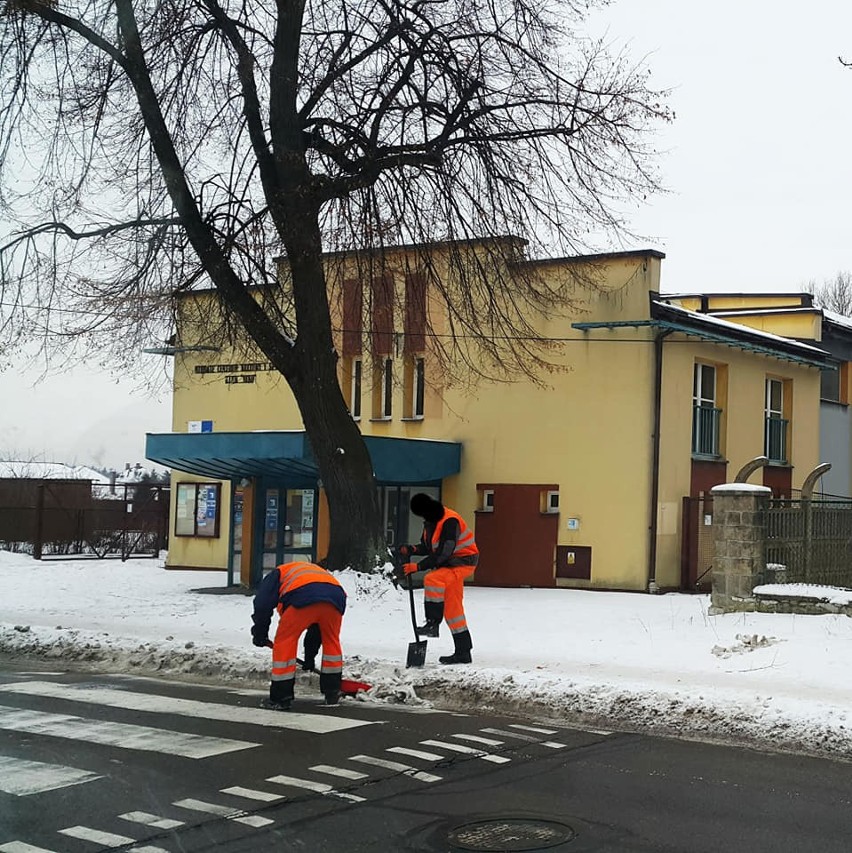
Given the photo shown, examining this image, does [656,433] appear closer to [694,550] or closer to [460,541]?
[694,550]

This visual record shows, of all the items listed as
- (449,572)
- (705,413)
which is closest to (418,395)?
(705,413)

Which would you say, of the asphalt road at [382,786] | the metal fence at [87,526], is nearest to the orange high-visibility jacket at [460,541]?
the asphalt road at [382,786]

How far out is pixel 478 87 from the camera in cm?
1777

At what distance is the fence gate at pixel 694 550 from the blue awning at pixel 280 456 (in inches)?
196

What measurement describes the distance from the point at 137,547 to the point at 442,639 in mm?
25473

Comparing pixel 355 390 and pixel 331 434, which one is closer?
pixel 331 434

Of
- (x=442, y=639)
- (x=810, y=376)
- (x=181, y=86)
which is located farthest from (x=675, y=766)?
(x=810, y=376)

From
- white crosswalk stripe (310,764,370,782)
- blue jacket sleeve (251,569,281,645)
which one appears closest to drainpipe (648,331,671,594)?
blue jacket sleeve (251,569,281,645)

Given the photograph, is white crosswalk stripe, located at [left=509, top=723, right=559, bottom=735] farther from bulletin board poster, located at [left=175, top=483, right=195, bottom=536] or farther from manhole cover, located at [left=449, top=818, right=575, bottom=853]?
bulletin board poster, located at [left=175, top=483, right=195, bottom=536]

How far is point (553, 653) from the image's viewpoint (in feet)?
44.1

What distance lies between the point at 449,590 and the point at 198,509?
18.7m

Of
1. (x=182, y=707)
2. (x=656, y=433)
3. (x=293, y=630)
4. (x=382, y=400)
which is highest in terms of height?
(x=382, y=400)

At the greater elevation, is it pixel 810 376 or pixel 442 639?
pixel 810 376

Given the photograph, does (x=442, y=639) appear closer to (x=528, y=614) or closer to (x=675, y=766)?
(x=528, y=614)
